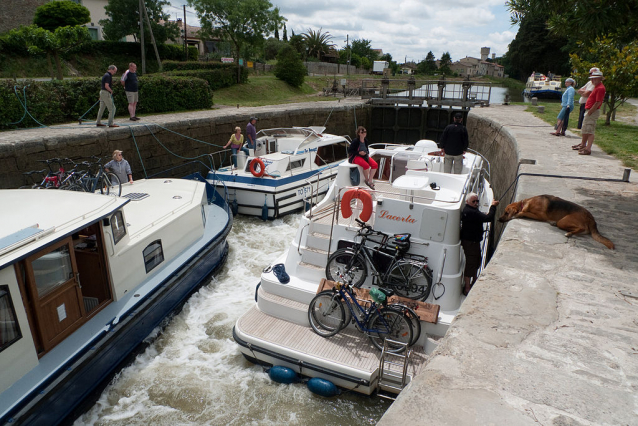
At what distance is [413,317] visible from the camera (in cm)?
539

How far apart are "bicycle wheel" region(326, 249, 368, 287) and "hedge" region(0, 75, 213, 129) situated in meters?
10.9

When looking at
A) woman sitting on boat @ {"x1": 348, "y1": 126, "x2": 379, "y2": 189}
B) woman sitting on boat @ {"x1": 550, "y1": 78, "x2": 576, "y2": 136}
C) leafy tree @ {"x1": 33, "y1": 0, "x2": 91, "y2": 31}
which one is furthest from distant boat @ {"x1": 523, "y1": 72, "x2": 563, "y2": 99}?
leafy tree @ {"x1": 33, "y1": 0, "x2": 91, "y2": 31}

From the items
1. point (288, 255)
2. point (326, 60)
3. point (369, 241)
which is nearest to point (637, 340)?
point (369, 241)

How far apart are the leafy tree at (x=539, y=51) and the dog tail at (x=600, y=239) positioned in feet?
187

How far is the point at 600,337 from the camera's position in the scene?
3.38m

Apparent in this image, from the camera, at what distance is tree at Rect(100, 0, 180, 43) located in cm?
3553

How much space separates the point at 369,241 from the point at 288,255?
4.52 ft

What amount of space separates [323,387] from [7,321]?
358cm

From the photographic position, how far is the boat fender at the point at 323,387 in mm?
5488

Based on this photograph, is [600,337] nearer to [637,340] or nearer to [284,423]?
[637,340]

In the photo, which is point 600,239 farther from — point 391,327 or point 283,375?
point 283,375

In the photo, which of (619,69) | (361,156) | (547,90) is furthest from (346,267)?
(547,90)

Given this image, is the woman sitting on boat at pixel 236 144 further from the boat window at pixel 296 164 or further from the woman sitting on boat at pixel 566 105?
the woman sitting on boat at pixel 566 105

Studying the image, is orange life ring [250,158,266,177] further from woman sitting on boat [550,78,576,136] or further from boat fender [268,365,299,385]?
woman sitting on boat [550,78,576,136]
